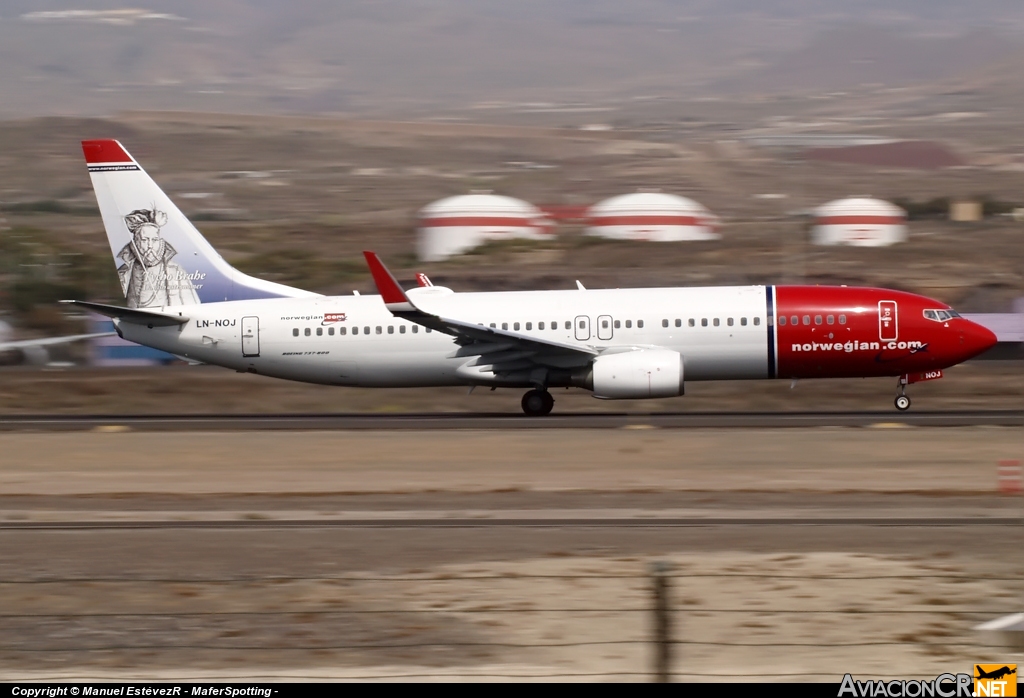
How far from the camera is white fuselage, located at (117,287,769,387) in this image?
3375 cm

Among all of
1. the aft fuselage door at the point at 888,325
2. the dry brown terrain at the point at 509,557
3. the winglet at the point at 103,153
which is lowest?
the dry brown terrain at the point at 509,557

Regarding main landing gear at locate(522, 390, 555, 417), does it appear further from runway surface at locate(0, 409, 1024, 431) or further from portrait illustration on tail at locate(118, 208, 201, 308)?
portrait illustration on tail at locate(118, 208, 201, 308)

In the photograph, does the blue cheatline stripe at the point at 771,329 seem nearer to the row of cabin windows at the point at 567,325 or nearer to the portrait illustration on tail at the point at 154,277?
the row of cabin windows at the point at 567,325

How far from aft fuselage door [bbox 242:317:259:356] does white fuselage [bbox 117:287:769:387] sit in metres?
0.03

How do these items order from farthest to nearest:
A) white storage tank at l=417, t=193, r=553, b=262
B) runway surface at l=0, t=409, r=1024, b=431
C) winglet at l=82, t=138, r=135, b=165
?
white storage tank at l=417, t=193, r=553, b=262, winglet at l=82, t=138, r=135, b=165, runway surface at l=0, t=409, r=1024, b=431

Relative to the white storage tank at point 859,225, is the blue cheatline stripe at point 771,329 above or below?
below

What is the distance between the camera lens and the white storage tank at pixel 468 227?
294ft

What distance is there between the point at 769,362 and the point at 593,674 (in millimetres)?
23099

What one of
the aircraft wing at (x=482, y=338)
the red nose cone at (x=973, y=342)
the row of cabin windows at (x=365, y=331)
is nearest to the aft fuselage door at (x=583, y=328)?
the aircraft wing at (x=482, y=338)

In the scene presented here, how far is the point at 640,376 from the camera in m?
32.5

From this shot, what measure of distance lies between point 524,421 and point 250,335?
772 centimetres

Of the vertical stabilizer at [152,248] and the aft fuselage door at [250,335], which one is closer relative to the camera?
the aft fuselage door at [250,335]

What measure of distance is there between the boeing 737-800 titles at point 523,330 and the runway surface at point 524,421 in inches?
36.3

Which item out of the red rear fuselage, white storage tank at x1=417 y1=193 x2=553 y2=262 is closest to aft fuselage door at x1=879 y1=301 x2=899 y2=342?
the red rear fuselage
